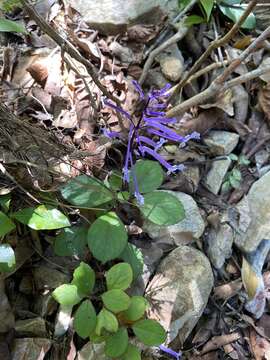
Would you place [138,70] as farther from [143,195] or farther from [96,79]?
[143,195]

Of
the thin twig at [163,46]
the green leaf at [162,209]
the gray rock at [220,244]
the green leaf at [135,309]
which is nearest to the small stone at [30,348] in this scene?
the green leaf at [135,309]

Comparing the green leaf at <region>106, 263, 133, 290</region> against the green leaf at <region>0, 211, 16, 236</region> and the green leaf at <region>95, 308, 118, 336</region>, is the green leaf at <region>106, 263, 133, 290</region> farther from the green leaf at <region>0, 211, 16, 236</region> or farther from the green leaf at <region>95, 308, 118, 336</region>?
the green leaf at <region>0, 211, 16, 236</region>

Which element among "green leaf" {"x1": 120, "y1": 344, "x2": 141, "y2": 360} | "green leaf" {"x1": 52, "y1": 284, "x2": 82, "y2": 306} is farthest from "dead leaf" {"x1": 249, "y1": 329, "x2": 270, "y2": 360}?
"green leaf" {"x1": 52, "y1": 284, "x2": 82, "y2": 306}

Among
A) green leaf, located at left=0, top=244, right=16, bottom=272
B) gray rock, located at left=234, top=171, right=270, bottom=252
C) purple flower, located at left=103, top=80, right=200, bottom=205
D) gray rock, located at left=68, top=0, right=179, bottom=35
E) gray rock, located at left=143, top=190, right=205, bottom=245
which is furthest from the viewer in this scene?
gray rock, located at left=68, top=0, right=179, bottom=35

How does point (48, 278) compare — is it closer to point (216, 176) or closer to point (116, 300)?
point (116, 300)

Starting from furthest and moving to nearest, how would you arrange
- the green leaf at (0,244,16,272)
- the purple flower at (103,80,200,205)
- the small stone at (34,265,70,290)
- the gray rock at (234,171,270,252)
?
the gray rock at (234,171,270,252)
the small stone at (34,265,70,290)
the purple flower at (103,80,200,205)
the green leaf at (0,244,16,272)

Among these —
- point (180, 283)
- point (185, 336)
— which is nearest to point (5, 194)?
point (180, 283)

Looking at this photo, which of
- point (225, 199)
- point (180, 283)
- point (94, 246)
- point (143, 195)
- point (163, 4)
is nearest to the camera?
point (94, 246)

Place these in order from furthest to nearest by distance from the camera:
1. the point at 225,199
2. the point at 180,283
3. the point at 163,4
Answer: the point at 163,4 → the point at 225,199 → the point at 180,283
